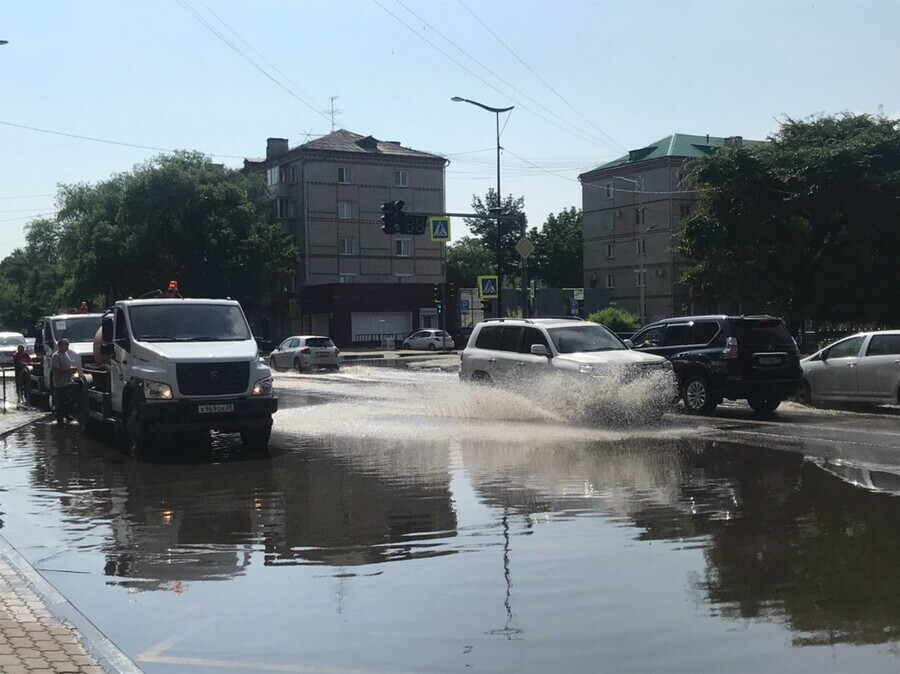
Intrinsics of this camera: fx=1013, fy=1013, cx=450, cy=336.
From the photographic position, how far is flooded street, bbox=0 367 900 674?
17.9 ft

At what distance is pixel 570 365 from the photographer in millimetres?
16859

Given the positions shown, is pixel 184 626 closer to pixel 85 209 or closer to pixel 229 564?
pixel 229 564

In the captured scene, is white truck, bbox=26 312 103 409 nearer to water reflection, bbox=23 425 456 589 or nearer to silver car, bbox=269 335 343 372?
water reflection, bbox=23 425 456 589

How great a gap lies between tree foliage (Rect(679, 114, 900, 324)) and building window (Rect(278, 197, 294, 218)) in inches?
1530

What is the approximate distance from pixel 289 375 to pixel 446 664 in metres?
33.5

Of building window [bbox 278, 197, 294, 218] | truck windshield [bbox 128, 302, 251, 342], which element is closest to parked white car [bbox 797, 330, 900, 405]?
truck windshield [bbox 128, 302, 251, 342]

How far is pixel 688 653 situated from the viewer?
5.25 m

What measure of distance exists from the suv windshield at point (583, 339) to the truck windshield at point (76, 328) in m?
9.95

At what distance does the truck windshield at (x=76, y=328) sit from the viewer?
70.0 feet

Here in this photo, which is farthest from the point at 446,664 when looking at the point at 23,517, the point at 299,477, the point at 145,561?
the point at 299,477

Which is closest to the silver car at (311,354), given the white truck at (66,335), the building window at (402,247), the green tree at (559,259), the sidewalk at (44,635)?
the white truck at (66,335)

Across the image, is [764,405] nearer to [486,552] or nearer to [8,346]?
[486,552]

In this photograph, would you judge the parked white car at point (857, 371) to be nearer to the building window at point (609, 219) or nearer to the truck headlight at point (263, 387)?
the truck headlight at point (263, 387)

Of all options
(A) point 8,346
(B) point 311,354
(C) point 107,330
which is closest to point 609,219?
(B) point 311,354
